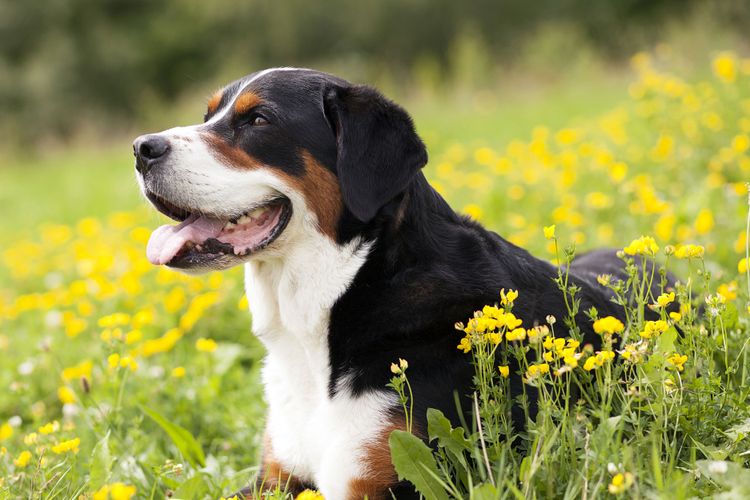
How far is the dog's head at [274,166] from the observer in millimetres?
2781

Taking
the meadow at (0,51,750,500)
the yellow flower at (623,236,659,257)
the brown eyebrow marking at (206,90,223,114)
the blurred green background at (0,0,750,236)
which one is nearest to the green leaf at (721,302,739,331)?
the meadow at (0,51,750,500)

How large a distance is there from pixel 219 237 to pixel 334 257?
0.44 meters

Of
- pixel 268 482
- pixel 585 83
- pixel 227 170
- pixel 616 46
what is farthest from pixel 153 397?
pixel 616 46

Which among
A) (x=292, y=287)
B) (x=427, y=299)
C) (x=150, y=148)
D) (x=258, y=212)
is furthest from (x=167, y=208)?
(x=427, y=299)

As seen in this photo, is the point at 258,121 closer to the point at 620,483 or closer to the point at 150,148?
the point at 150,148

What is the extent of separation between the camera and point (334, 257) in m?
2.78

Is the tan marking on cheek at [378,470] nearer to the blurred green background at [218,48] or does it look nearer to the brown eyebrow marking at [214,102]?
the brown eyebrow marking at [214,102]

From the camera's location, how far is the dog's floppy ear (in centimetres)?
269

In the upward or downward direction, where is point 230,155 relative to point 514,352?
upward

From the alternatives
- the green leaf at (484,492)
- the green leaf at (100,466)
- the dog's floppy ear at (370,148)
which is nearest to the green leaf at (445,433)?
the green leaf at (484,492)

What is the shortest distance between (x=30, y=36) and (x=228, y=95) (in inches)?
1082

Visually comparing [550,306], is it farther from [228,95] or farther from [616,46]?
[616,46]

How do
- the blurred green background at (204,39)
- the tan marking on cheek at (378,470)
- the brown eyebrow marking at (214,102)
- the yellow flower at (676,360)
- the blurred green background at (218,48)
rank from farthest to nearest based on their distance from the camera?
the blurred green background at (204,39), the blurred green background at (218,48), the brown eyebrow marking at (214,102), the tan marking on cheek at (378,470), the yellow flower at (676,360)

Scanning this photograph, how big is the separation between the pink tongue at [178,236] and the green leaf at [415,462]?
1.05 meters
